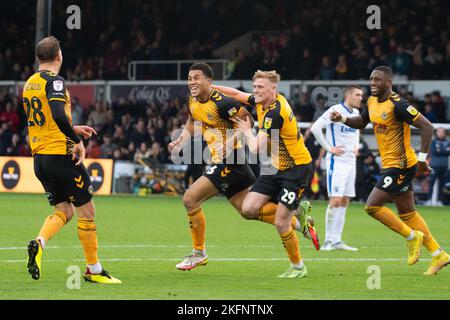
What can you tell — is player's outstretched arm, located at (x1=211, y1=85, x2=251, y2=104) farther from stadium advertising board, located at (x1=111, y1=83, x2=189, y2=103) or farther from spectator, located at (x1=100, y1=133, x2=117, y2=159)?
stadium advertising board, located at (x1=111, y1=83, x2=189, y2=103)

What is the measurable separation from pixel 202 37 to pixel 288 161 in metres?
26.1

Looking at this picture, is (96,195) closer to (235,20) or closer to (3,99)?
(3,99)

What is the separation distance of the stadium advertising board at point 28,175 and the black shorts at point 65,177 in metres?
18.0

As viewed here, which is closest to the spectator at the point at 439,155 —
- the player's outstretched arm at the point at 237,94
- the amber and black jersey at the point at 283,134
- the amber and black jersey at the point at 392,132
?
the amber and black jersey at the point at 392,132

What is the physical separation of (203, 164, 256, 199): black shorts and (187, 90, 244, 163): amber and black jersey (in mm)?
135

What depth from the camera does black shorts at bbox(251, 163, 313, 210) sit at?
11484mm

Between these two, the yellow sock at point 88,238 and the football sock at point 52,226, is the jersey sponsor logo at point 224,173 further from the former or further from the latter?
the football sock at point 52,226

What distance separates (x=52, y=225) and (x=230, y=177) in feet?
8.28

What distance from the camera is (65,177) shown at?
35.4 ft

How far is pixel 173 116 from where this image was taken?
31.5m

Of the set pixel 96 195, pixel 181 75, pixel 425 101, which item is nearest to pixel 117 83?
pixel 181 75

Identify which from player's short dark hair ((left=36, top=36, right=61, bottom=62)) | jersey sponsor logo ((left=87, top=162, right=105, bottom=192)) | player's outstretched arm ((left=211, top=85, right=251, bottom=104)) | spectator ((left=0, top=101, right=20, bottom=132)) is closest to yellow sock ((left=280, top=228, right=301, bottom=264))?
player's outstretched arm ((left=211, top=85, right=251, bottom=104))

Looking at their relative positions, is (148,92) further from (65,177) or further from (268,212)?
(65,177)

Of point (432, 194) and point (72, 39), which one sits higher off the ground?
point (72, 39)
